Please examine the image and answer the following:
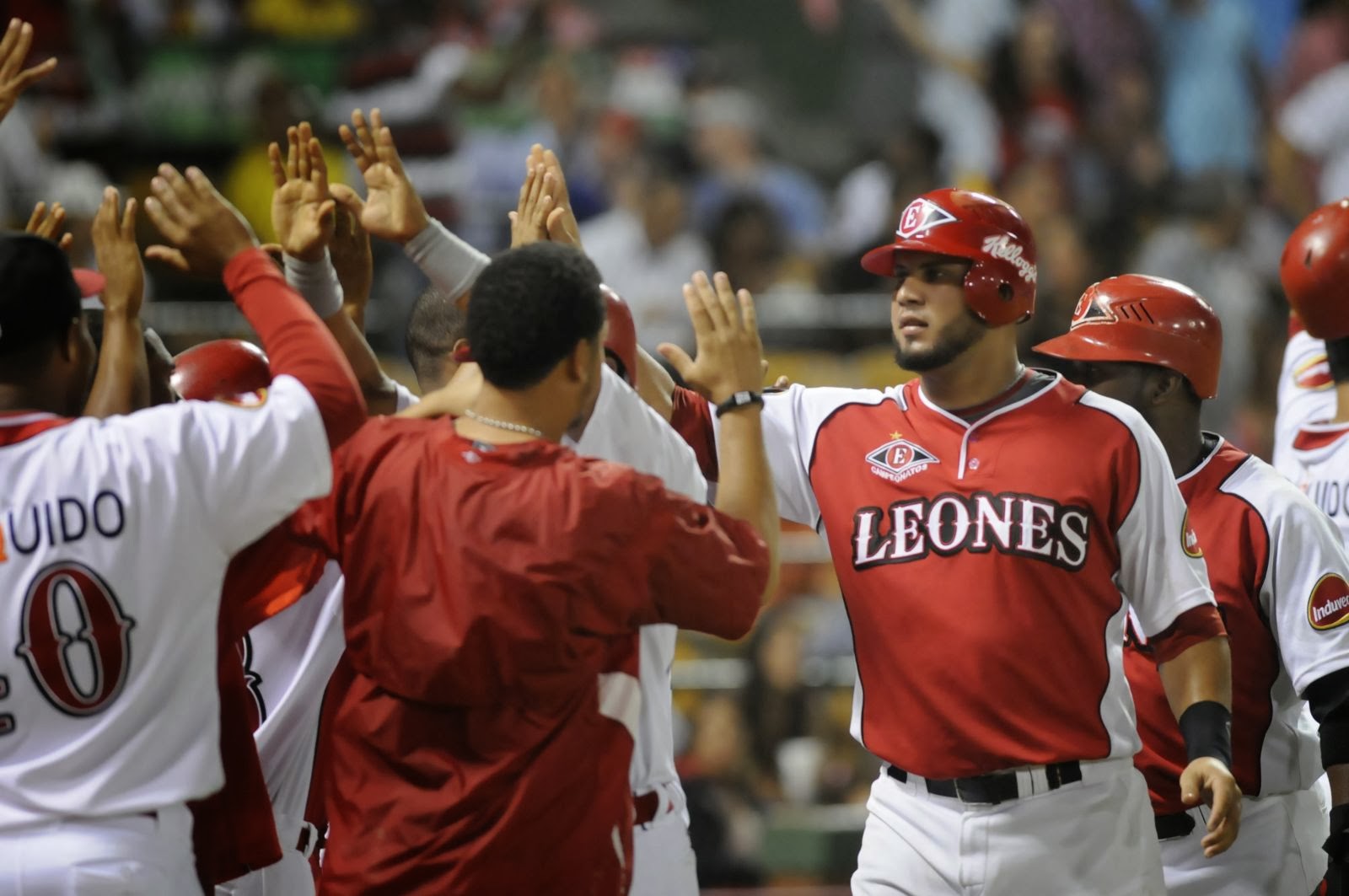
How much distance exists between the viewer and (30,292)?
314 centimetres

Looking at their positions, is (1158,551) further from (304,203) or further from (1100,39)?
(1100,39)

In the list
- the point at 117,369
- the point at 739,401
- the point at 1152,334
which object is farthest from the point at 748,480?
the point at 1152,334

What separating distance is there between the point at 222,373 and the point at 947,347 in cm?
183

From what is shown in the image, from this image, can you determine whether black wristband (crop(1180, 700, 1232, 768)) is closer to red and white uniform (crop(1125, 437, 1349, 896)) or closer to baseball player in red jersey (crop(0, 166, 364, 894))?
red and white uniform (crop(1125, 437, 1349, 896))

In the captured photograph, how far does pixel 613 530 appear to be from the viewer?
3096mm

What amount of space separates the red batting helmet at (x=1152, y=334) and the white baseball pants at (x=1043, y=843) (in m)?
1.18

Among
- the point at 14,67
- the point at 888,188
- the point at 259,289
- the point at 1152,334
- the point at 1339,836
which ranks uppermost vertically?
the point at 14,67

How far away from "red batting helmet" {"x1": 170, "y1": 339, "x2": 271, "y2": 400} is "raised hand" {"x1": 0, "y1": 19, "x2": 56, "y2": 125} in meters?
0.75

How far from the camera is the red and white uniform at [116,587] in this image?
2.99 m

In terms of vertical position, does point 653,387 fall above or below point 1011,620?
above

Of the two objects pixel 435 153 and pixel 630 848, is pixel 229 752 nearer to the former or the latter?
pixel 630 848

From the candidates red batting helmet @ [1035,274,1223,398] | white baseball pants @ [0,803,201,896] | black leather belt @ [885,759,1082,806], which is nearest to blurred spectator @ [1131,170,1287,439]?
red batting helmet @ [1035,274,1223,398]

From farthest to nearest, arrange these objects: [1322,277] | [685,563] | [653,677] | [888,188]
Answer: [888,188], [1322,277], [653,677], [685,563]

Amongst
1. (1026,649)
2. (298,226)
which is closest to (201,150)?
(298,226)
